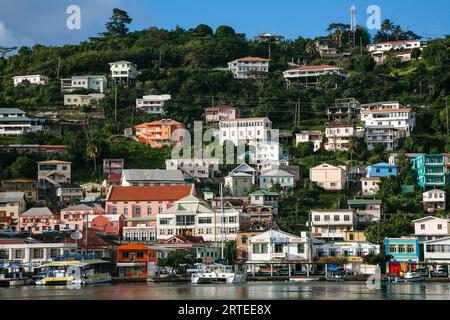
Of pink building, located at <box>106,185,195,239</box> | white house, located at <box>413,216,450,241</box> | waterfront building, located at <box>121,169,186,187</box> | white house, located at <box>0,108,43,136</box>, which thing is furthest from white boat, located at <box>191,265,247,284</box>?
white house, located at <box>0,108,43,136</box>

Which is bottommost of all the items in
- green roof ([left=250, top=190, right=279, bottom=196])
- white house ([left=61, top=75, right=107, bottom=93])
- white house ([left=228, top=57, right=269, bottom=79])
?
green roof ([left=250, top=190, right=279, bottom=196])

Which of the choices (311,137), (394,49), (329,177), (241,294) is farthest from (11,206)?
(394,49)

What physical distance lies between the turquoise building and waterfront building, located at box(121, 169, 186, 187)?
12163 mm

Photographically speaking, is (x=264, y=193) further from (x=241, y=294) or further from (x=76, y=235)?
(x=241, y=294)

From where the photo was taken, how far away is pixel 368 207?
3875cm

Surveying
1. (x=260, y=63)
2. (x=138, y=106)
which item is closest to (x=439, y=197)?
(x=138, y=106)

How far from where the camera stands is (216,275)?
97.5 ft

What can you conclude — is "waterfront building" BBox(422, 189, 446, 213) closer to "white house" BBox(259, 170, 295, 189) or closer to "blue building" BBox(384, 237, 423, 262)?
"blue building" BBox(384, 237, 423, 262)

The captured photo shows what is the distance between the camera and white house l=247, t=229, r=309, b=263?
33969mm

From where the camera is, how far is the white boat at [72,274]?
94.5 ft

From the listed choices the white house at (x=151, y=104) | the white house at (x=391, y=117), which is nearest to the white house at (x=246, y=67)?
the white house at (x=151, y=104)

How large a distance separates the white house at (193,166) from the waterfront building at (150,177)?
64.9 inches

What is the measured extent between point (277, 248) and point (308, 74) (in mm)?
30181

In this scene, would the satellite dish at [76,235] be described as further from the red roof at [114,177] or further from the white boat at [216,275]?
the red roof at [114,177]
